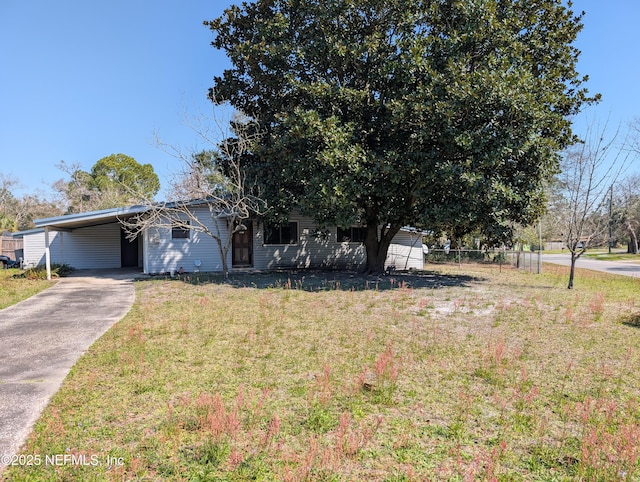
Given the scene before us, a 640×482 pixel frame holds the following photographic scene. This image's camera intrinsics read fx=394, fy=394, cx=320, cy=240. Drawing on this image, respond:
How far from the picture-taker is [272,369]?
4996mm

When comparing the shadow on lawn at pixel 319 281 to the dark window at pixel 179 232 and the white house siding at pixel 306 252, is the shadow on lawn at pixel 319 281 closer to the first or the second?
the white house siding at pixel 306 252

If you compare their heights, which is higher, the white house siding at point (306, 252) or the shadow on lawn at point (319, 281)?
the white house siding at point (306, 252)

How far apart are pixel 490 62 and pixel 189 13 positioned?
964 centimetres

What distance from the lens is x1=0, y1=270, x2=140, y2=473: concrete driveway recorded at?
12.1 ft

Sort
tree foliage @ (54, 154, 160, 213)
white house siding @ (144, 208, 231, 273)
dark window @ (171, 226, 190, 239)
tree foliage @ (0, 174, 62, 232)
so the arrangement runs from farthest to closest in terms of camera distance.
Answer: tree foliage @ (0, 174, 62, 232), tree foliage @ (54, 154, 160, 213), dark window @ (171, 226, 190, 239), white house siding @ (144, 208, 231, 273)

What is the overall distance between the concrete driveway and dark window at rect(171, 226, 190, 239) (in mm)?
4156

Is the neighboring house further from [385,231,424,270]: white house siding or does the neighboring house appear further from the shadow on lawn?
the shadow on lawn

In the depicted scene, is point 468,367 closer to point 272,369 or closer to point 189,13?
point 272,369

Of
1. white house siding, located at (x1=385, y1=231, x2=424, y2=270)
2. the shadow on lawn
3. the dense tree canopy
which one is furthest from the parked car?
white house siding, located at (x1=385, y1=231, x2=424, y2=270)

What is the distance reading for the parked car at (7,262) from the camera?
18.8 meters

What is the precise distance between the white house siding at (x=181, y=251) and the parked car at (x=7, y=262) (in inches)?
338

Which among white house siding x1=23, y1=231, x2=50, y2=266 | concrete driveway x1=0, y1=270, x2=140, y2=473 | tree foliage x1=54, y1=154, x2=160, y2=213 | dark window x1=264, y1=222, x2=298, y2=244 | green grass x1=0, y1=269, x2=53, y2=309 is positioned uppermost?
→ tree foliage x1=54, y1=154, x2=160, y2=213

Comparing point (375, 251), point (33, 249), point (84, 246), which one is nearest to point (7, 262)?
point (33, 249)

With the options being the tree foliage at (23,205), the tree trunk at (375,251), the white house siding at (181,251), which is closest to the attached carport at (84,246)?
the white house siding at (181,251)
